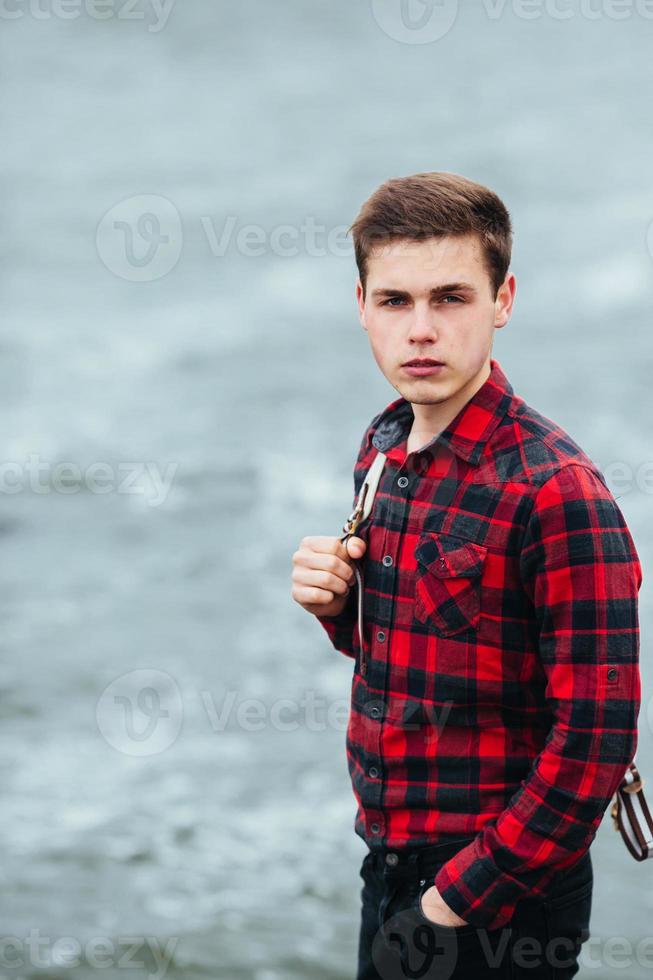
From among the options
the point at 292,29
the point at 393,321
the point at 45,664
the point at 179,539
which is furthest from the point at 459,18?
the point at 393,321

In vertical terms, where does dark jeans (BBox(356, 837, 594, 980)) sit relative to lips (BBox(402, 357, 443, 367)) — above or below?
below

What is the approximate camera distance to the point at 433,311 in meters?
1.97

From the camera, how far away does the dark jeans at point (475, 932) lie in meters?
1.96

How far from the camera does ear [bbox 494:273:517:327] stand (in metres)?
2.06

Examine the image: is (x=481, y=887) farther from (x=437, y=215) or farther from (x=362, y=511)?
(x=437, y=215)

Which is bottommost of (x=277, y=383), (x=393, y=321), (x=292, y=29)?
(x=393, y=321)

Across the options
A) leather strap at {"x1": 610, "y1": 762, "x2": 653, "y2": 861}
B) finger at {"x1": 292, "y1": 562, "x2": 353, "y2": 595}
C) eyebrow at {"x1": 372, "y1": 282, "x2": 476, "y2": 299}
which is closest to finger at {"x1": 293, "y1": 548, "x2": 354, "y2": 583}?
finger at {"x1": 292, "y1": 562, "x2": 353, "y2": 595}

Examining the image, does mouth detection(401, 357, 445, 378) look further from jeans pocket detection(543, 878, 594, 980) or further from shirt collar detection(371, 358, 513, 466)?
jeans pocket detection(543, 878, 594, 980)

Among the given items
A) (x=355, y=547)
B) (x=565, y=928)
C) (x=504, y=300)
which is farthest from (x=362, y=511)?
(x=565, y=928)

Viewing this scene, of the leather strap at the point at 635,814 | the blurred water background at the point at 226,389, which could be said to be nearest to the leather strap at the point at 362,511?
the leather strap at the point at 635,814

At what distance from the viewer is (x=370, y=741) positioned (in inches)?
81.1

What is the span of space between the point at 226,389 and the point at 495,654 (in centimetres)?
807

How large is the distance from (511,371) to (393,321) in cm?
759

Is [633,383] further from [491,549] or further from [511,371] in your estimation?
[491,549]
